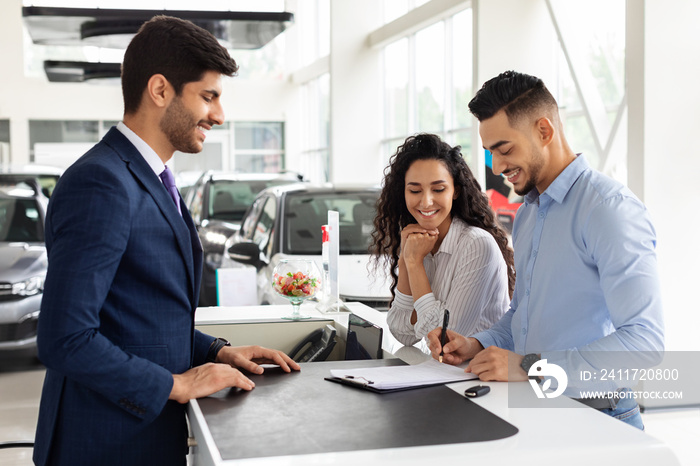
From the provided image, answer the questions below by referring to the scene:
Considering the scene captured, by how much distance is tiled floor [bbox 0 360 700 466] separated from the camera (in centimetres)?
440

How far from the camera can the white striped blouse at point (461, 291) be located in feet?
8.64

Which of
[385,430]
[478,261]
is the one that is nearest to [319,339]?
[478,261]

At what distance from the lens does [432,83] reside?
38.5ft

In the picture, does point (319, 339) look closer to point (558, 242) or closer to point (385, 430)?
point (558, 242)

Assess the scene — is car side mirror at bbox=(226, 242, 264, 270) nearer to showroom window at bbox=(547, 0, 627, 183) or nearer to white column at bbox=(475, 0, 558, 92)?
showroom window at bbox=(547, 0, 627, 183)

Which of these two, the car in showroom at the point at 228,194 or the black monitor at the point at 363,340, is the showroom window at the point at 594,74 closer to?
the car in showroom at the point at 228,194

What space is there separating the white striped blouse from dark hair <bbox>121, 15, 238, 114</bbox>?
3.80 feet

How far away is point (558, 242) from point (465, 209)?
0.82 metres

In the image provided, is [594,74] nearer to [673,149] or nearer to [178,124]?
[673,149]

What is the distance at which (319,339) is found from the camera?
10.0 ft

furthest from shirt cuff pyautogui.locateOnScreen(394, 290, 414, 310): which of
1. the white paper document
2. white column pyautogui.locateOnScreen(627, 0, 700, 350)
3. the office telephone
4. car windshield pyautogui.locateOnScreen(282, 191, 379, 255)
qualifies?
white column pyautogui.locateOnScreen(627, 0, 700, 350)

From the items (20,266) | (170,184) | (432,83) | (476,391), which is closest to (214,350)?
(170,184)

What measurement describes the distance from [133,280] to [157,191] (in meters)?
0.22

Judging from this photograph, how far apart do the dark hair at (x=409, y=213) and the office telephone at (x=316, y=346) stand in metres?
0.29
